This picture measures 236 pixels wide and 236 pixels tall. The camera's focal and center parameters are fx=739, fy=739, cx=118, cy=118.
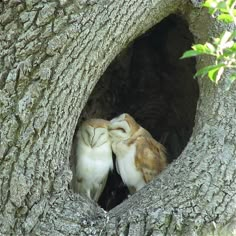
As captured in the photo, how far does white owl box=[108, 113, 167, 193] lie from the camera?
323 cm

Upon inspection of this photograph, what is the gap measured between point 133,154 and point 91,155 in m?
0.18

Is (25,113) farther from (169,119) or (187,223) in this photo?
(169,119)

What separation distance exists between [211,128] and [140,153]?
1.82 feet

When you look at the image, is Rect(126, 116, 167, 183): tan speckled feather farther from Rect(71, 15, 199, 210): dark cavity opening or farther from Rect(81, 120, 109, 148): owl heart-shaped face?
Result: Rect(71, 15, 199, 210): dark cavity opening

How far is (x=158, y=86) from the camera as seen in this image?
12.9ft

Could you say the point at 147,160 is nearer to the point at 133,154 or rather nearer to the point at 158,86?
the point at 133,154

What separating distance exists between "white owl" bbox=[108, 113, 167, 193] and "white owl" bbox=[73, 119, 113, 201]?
0.15 feet

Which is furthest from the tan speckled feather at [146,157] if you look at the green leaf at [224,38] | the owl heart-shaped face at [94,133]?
the green leaf at [224,38]

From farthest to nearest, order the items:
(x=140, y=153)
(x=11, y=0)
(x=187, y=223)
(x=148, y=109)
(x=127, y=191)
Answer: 1. (x=148, y=109)
2. (x=127, y=191)
3. (x=140, y=153)
4. (x=11, y=0)
5. (x=187, y=223)

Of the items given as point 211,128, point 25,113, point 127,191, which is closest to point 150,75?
point 127,191

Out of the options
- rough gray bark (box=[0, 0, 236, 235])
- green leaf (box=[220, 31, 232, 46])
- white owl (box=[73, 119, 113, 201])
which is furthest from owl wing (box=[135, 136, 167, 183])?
green leaf (box=[220, 31, 232, 46])

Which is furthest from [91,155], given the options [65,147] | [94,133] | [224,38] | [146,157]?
[224,38]

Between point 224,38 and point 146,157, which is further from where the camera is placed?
point 146,157

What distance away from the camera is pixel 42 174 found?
2.55m
